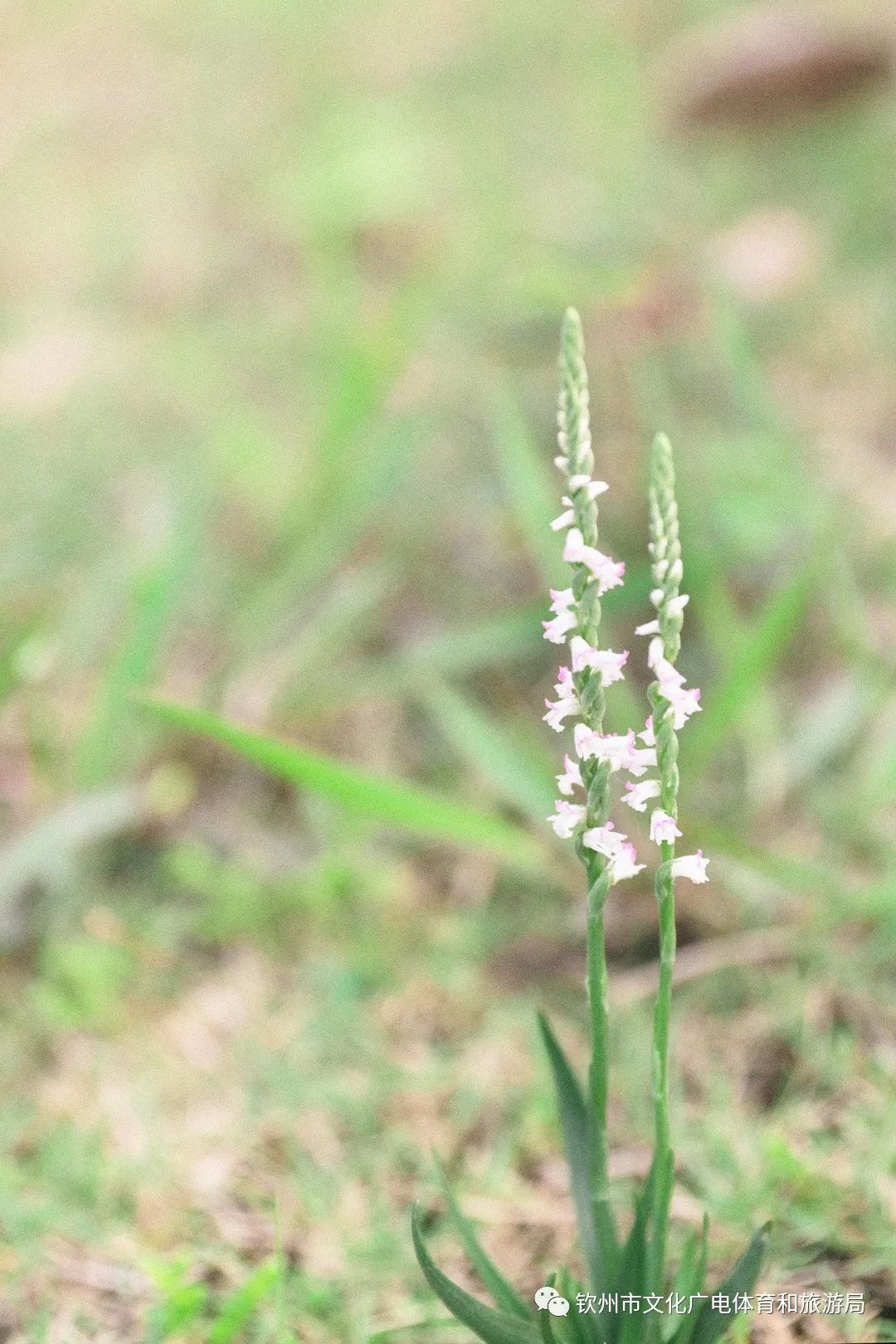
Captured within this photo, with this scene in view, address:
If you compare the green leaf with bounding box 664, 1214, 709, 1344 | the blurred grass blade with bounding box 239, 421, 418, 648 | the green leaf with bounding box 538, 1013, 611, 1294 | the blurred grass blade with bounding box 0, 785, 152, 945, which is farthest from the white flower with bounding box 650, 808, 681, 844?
the blurred grass blade with bounding box 239, 421, 418, 648

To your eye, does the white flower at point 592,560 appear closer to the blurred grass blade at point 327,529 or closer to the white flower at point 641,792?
the white flower at point 641,792

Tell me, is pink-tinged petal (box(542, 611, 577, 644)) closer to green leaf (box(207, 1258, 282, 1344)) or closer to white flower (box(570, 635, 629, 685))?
white flower (box(570, 635, 629, 685))

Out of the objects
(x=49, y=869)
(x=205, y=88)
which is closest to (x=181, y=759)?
(x=49, y=869)

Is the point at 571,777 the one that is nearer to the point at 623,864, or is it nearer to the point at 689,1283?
the point at 623,864

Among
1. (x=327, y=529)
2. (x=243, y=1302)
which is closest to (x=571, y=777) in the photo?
(x=243, y=1302)

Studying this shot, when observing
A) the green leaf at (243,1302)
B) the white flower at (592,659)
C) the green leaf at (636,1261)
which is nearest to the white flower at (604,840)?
the white flower at (592,659)

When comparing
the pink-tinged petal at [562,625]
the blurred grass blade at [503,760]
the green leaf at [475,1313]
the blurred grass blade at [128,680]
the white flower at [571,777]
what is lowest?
the green leaf at [475,1313]

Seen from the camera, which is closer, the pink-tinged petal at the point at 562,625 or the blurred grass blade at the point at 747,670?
the pink-tinged petal at the point at 562,625

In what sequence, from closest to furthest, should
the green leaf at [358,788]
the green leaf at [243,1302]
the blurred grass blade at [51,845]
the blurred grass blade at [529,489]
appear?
the green leaf at [243,1302] → the green leaf at [358,788] → the blurred grass blade at [51,845] → the blurred grass blade at [529,489]
